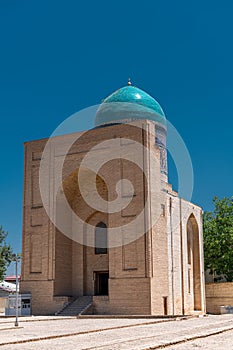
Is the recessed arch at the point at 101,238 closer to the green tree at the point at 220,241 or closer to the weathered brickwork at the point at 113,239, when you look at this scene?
the weathered brickwork at the point at 113,239

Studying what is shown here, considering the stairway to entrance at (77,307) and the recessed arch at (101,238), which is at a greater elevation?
the recessed arch at (101,238)

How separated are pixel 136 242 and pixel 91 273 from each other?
4086mm

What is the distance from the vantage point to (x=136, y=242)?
2167 centimetres

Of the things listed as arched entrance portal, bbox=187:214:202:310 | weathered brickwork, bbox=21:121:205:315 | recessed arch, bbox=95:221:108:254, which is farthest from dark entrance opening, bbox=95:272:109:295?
arched entrance portal, bbox=187:214:202:310

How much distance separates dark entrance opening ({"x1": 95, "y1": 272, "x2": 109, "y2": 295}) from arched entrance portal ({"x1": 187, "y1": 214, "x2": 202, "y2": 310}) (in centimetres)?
443

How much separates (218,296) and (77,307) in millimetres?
10161

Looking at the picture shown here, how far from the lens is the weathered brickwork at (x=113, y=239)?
21500mm

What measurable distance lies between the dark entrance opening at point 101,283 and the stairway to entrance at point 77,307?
1.59 meters

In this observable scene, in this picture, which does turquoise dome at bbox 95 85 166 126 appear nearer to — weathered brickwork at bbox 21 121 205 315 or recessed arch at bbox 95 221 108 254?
weathered brickwork at bbox 21 121 205 315

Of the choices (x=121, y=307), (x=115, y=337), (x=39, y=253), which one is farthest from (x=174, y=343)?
(x=39, y=253)

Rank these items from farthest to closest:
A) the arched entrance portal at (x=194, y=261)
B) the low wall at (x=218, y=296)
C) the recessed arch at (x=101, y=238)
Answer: the low wall at (x=218, y=296) < the arched entrance portal at (x=194, y=261) < the recessed arch at (x=101, y=238)

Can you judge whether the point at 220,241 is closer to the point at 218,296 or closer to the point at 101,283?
the point at 218,296

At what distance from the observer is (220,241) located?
100 feet

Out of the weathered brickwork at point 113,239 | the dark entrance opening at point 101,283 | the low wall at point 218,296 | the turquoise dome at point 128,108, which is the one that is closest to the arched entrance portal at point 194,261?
the weathered brickwork at point 113,239
